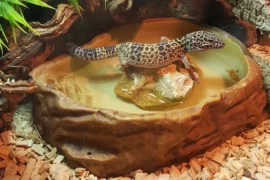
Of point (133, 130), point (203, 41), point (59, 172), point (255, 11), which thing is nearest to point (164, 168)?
point (133, 130)

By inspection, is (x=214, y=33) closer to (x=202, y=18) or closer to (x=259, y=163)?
(x=202, y=18)

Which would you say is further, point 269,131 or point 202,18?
point 202,18

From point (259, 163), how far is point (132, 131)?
0.96 m

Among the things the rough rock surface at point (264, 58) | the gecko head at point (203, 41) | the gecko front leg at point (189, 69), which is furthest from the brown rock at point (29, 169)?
the rough rock surface at point (264, 58)

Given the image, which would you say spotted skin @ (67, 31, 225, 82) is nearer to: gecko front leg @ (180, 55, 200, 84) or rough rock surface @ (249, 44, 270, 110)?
gecko front leg @ (180, 55, 200, 84)

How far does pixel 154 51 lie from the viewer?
3.21 metres

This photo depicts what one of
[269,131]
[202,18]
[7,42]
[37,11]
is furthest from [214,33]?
[7,42]

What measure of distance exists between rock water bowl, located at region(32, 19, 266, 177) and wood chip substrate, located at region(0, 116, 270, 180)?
6 cm

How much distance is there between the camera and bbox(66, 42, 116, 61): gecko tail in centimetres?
325

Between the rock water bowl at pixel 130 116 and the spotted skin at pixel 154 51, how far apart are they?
0.14 meters

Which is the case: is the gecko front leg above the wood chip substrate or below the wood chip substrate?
above

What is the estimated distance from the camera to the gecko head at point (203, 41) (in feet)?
10.7

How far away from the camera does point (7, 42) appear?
113 inches

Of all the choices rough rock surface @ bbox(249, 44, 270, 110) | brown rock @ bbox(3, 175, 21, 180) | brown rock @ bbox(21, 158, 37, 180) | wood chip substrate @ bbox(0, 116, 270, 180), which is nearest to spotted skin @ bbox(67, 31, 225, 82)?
rough rock surface @ bbox(249, 44, 270, 110)
